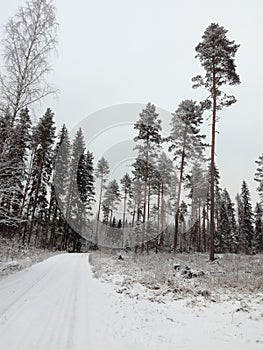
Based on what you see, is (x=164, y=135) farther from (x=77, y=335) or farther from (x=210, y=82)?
(x=77, y=335)

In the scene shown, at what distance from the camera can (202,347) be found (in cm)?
430

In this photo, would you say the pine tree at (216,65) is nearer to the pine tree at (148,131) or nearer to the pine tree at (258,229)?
the pine tree at (148,131)

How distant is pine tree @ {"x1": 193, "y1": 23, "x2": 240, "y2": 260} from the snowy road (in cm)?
1133

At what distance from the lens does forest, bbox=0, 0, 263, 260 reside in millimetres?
10172

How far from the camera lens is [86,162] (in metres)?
39.1

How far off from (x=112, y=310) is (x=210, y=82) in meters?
16.7

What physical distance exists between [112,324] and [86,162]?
3507 centimetres

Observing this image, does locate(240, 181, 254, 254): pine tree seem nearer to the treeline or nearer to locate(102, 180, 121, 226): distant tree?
the treeline

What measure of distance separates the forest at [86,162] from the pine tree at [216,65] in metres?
0.07

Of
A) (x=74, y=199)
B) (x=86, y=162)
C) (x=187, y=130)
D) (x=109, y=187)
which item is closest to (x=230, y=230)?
(x=109, y=187)

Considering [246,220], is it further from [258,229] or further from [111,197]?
[111,197]

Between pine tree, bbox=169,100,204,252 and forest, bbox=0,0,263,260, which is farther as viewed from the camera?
pine tree, bbox=169,100,204,252

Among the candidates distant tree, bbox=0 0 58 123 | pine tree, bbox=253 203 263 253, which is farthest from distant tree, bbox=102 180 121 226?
distant tree, bbox=0 0 58 123

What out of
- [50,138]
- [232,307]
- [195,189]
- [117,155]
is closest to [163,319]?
[232,307]
